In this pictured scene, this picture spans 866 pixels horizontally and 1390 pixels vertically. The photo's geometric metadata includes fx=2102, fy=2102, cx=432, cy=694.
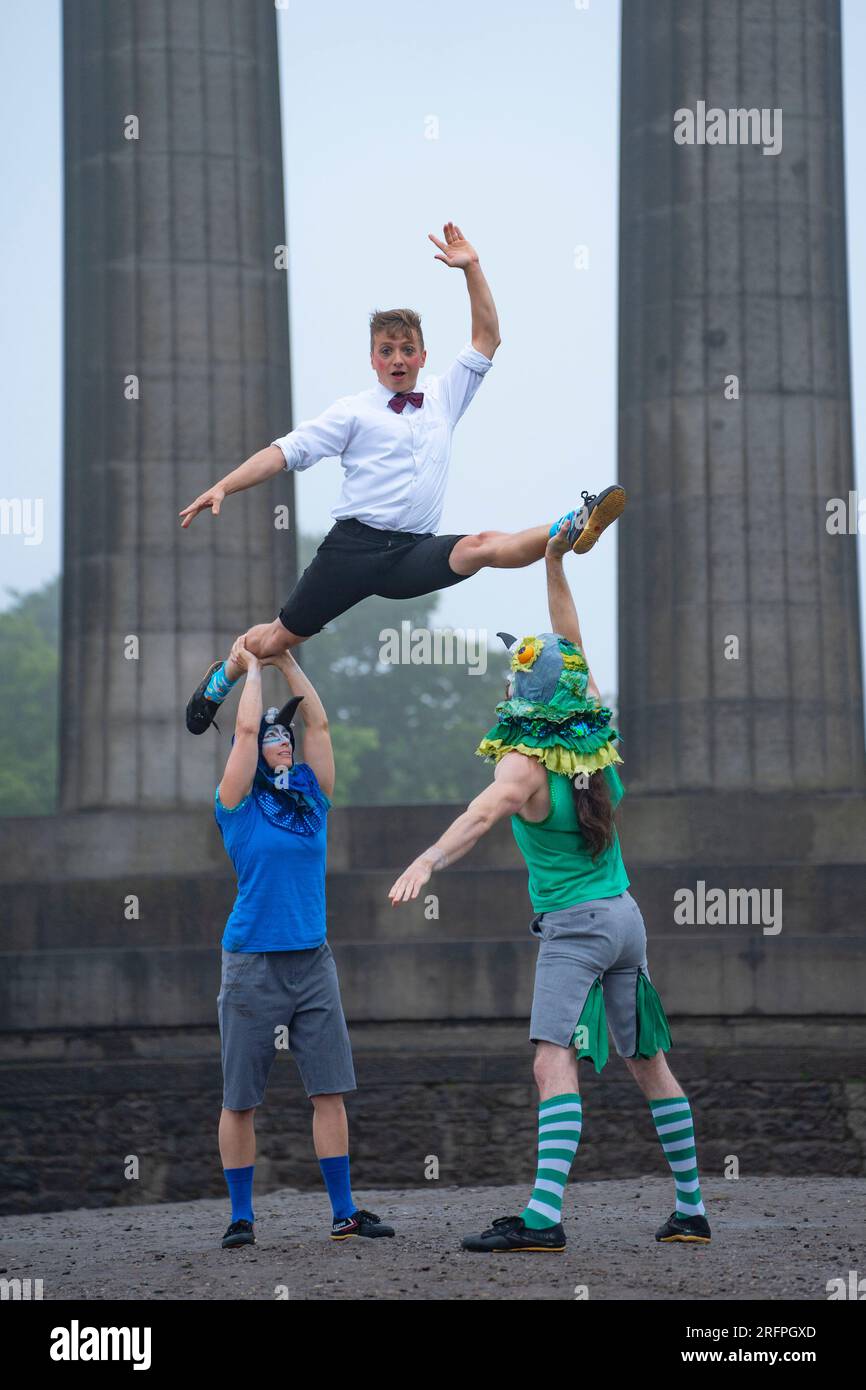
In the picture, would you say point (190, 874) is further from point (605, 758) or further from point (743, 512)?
point (605, 758)

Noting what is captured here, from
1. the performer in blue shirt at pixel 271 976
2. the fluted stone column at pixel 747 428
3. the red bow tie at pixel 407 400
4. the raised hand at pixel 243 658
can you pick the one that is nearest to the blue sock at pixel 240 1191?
the performer in blue shirt at pixel 271 976

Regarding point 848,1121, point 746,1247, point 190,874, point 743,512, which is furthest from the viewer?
point 743,512

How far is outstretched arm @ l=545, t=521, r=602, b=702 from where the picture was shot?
948 centimetres

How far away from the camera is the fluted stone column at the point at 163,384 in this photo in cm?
1950

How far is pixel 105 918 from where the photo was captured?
18000 mm

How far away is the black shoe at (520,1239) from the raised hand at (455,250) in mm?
4478

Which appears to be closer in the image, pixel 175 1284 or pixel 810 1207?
pixel 175 1284

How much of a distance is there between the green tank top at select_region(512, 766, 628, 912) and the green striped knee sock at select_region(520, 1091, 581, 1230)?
0.95 meters

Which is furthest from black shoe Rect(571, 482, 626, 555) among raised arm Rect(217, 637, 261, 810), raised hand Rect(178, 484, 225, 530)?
raised arm Rect(217, 637, 261, 810)

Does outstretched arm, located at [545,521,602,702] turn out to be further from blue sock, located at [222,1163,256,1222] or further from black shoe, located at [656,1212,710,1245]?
blue sock, located at [222,1163,256,1222]

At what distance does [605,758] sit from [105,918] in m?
8.83

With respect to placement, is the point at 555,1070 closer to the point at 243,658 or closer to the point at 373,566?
the point at 373,566

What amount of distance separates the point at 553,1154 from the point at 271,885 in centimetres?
201
